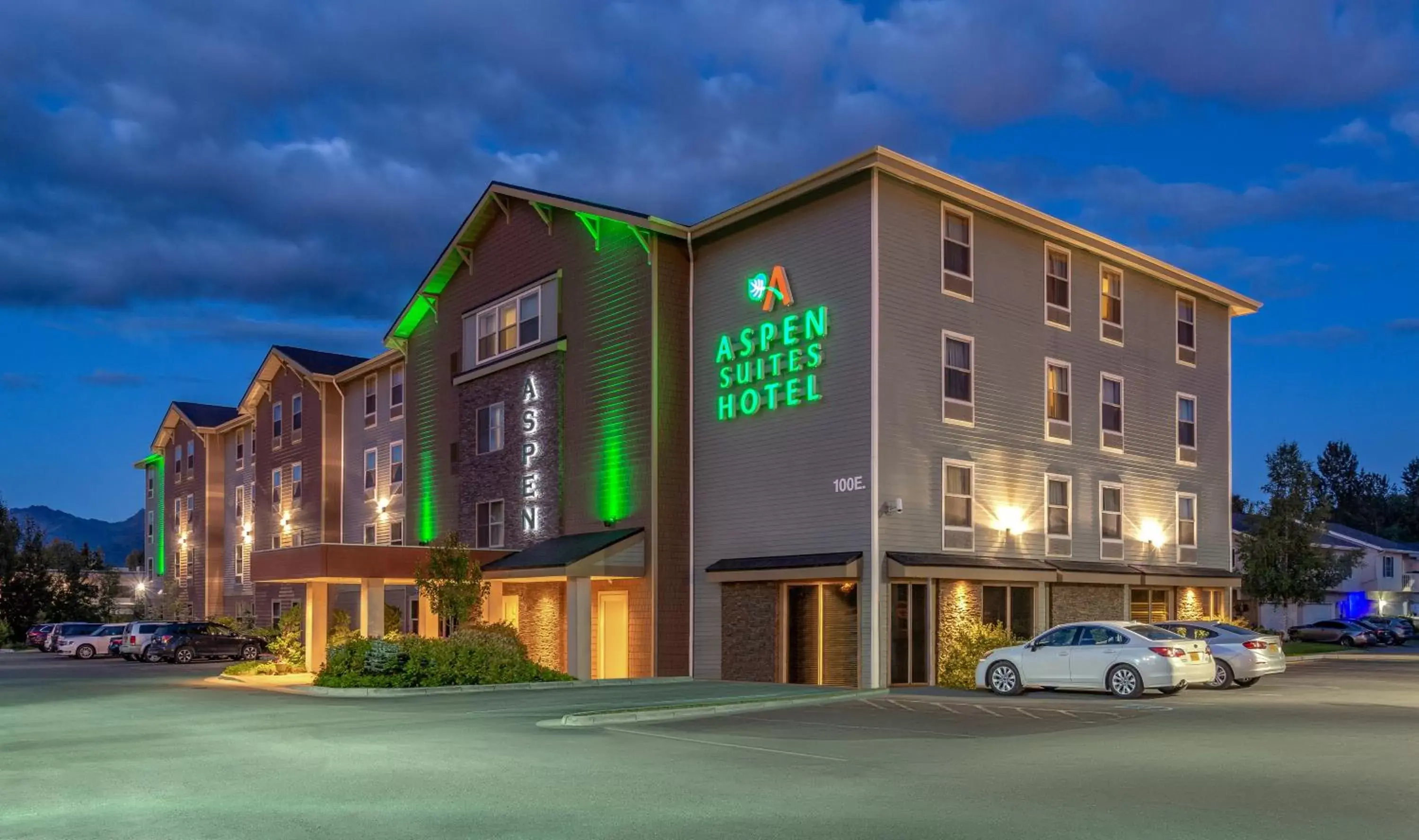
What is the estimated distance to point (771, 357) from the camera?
3133 cm

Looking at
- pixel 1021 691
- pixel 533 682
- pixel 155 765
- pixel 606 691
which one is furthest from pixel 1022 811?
pixel 533 682

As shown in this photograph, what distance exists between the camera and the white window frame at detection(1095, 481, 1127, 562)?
1375 inches

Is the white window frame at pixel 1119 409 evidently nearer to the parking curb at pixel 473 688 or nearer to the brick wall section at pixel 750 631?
the brick wall section at pixel 750 631

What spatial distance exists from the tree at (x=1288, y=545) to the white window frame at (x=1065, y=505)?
20120 mm

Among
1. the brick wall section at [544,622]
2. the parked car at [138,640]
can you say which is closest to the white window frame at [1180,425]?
the brick wall section at [544,622]

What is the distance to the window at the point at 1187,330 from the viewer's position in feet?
128

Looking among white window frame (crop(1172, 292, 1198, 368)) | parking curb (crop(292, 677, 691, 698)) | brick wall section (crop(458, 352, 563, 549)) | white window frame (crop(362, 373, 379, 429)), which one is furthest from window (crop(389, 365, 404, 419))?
white window frame (crop(1172, 292, 1198, 368))

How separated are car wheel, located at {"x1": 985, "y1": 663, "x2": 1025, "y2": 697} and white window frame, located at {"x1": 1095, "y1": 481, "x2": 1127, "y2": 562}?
9626 mm

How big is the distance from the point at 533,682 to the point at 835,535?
789 centimetres

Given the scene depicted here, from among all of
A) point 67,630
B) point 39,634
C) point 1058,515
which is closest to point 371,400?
point 67,630

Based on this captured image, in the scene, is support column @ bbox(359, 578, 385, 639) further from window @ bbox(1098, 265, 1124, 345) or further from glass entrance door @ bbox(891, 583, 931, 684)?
window @ bbox(1098, 265, 1124, 345)

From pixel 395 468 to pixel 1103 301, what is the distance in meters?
27.6

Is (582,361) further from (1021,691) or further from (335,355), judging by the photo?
(335,355)

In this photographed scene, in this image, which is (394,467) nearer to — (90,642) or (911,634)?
(90,642)
